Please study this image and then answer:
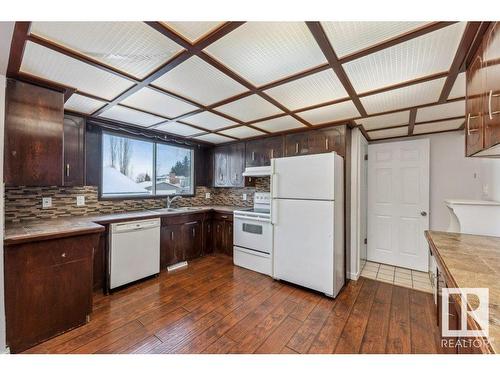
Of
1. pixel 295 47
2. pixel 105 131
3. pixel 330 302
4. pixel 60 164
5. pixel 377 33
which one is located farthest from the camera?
pixel 105 131

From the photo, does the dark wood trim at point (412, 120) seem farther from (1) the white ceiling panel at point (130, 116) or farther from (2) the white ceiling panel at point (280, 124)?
(1) the white ceiling panel at point (130, 116)

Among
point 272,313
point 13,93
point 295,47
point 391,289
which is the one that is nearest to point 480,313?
point 295,47

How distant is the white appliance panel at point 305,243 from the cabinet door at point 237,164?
1.34 meters

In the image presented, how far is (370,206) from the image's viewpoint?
364 cm

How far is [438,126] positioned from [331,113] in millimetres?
1704

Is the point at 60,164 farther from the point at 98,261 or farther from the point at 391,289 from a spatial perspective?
the point at 391,289

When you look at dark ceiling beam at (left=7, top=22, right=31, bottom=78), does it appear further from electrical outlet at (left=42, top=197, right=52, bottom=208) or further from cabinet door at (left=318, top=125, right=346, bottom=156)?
cabinet door at (left=318, top=125, right=346, bottom=156)

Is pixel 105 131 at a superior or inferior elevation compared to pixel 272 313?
superior

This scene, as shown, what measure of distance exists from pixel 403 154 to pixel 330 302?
2599mm

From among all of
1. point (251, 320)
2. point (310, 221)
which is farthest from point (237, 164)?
point (251, 320)

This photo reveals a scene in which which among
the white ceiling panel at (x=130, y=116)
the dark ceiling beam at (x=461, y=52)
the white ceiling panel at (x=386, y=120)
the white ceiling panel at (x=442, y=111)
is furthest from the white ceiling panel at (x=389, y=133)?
the white ceiling panel at (x=130, y=116)

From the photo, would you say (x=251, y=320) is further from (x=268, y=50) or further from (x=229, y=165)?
(x=229, y=165)

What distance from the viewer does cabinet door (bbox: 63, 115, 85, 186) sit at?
2498 millimetres

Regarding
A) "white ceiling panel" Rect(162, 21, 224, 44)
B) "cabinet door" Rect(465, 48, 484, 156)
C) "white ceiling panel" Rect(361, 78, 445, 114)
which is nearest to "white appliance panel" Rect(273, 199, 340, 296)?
"white ceiling panel" Rect(361, 78, 445, 114)
